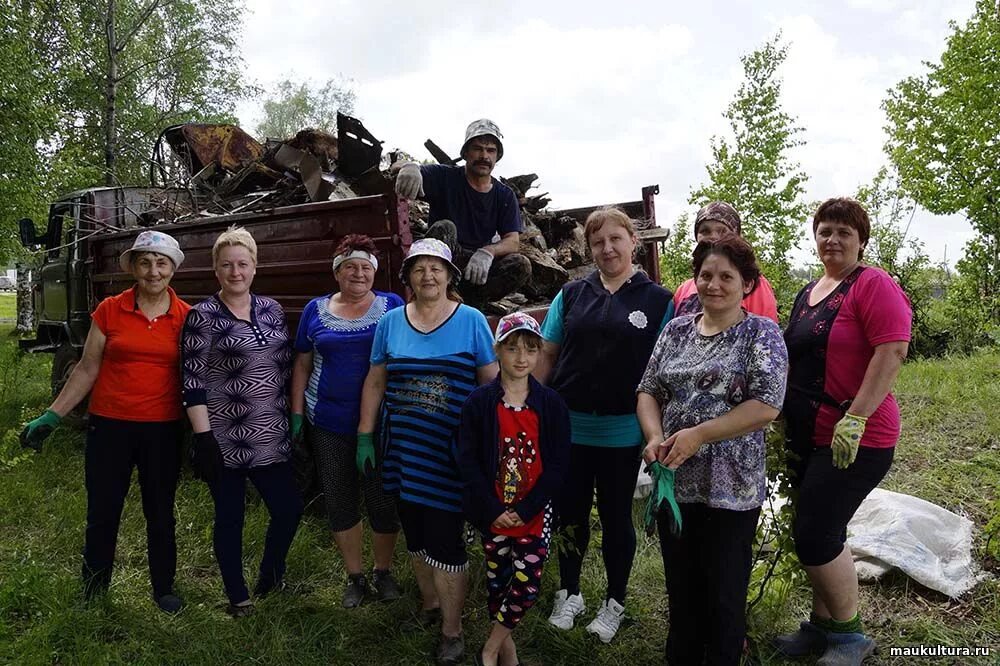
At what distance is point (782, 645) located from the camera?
2688 mm

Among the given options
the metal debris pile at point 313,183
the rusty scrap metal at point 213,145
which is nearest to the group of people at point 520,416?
the metal debris pile at point 313,183

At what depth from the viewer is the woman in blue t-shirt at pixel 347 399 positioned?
2945 millimetres

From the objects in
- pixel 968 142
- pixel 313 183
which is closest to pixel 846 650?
pixel 313 183

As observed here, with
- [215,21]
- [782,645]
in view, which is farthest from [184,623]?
[215,21]

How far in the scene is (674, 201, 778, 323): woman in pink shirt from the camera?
2.41m

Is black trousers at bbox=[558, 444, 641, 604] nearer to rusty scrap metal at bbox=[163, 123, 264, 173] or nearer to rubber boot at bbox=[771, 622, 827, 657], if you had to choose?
rubber boot at bbox=[771, 622, 827, 657]

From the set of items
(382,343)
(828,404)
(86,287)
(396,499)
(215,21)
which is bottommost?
(396,499)

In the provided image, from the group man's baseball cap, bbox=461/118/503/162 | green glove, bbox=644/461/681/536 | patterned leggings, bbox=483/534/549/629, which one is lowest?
patterned leggings, bbox=483/534/549/629

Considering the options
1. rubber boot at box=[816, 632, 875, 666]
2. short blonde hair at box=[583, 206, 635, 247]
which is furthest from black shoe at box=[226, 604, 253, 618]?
rubber boot at box=[816, 632, 875, 666]

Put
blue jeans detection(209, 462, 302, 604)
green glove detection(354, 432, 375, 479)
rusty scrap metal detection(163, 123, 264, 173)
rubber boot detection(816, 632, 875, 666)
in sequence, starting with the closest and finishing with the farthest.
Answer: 1. rubber boot detection(816, 632, 875, 666)
2. green glove detection(354, 432, 375, 479)
3. blue jeans detection(209, 462, 302, 604)
4. rusty scrap metal detection(163, 123, 264, 173)

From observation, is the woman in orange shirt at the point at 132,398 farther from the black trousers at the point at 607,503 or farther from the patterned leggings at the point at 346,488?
the black trousers at the point at 607,503

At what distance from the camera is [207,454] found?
288 cm

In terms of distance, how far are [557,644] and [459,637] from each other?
0.43m

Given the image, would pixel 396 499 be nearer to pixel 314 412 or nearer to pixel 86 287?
pixel 314 412
